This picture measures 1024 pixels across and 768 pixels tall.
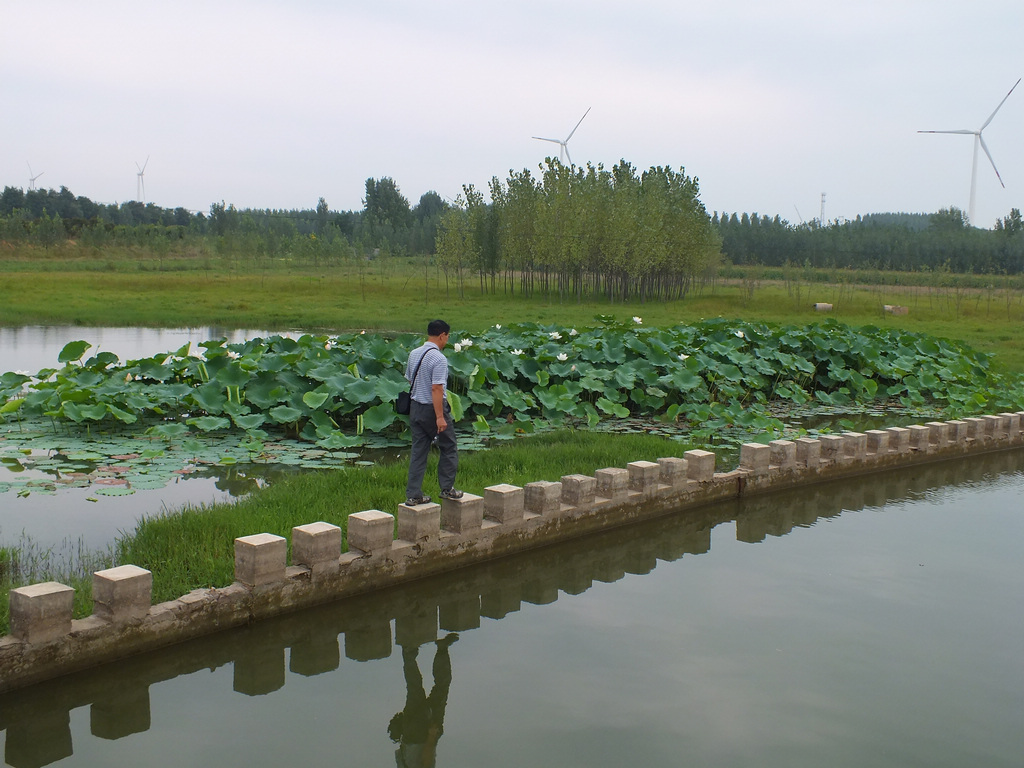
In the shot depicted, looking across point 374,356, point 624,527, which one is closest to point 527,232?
point 374,356

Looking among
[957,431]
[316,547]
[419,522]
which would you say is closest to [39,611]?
[316,547]

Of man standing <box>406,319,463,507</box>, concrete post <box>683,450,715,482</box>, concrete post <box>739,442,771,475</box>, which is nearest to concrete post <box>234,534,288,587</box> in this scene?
man standing <box>406,319,463,507</box>

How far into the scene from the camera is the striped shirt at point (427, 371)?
5.56 meters

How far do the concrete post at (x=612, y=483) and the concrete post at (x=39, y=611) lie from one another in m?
3.85

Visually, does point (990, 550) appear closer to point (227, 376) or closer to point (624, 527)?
point (624, 527)

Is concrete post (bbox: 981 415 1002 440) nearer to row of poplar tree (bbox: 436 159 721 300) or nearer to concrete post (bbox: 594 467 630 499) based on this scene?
concrete post (bbox: 594 467 630 499)

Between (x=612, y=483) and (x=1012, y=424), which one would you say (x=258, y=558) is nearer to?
(x=612, y=483)

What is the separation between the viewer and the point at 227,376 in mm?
9328

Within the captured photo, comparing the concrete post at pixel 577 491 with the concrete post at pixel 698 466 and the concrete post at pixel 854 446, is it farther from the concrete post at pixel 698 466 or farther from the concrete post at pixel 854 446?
the concrete post at pixel 854 446

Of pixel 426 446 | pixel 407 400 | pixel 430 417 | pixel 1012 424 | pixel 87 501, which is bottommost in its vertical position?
pixel 87 501

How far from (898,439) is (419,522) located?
595 centimetres

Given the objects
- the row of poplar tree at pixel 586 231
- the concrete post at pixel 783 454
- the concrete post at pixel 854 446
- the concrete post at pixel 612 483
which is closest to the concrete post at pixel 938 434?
the concrete post at pixel 854 446

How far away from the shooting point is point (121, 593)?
3945 millimetres

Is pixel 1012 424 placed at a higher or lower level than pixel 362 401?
lower
